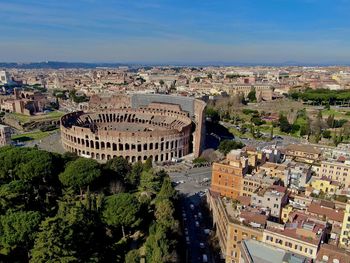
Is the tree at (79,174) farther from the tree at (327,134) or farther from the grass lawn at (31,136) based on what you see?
the tree at (327,134)

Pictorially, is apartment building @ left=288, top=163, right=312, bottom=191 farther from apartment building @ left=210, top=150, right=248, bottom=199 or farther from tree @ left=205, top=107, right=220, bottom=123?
tree @ left=205, top=107, right=220, bottom=123

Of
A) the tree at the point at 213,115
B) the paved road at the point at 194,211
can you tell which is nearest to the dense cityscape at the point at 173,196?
the paved road at the point at 194,211

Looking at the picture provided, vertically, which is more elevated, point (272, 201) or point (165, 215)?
point (272, 201)

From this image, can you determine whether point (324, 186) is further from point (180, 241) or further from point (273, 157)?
point (180, 241)

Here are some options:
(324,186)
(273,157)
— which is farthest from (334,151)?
(324,186)

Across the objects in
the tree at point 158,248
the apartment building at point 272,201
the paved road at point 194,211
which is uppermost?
the apartment building at point 272,201

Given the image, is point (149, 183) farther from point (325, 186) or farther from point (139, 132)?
point (325, 186)

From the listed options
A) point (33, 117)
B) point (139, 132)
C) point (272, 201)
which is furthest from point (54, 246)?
point (33, 117)
